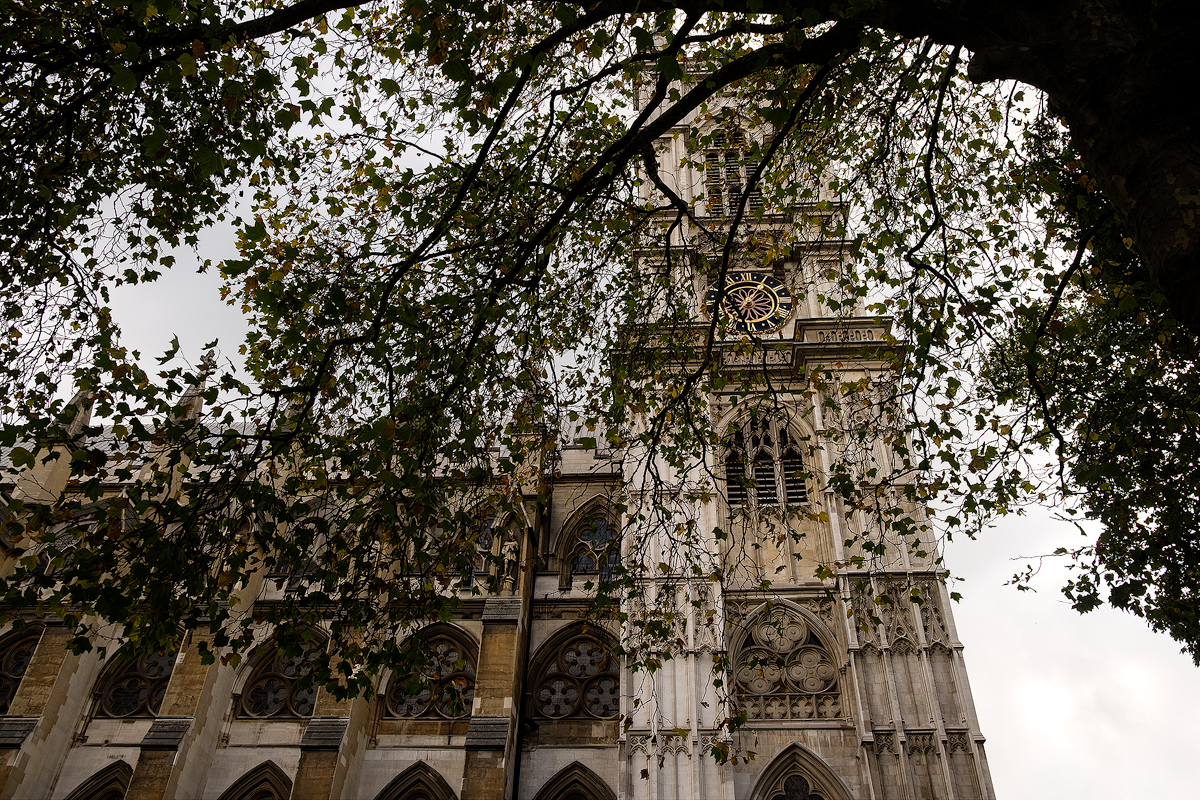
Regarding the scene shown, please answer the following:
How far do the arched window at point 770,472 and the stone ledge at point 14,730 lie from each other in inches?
559

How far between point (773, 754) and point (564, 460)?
9.93 metres

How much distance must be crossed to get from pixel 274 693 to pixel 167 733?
2974 mm

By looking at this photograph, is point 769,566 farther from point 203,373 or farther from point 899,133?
point 203,373

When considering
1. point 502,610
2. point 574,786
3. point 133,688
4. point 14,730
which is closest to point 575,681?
point 574,786

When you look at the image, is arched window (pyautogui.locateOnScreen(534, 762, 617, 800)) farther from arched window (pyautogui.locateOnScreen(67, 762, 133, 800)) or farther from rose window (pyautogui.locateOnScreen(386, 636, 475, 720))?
arched window (pyautogui.locateOnScreen(67, 762, 133, 800))

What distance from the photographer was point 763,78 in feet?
34.1

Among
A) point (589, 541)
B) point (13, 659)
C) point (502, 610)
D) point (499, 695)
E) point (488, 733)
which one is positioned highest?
point (589, 541)

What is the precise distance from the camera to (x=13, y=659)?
1933cm

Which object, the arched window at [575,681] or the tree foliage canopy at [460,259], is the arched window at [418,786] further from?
the tree foliage canopy at [460,259]

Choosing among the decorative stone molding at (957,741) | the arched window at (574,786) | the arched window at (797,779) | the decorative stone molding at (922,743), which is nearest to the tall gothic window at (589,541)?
the arched window at (574,786)

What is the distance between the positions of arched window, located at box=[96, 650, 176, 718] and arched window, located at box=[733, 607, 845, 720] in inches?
473

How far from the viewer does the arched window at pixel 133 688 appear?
720 inches

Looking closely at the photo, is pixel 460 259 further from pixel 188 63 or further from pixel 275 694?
pixel 275 694

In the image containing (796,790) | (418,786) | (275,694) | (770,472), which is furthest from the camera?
(770,472)
